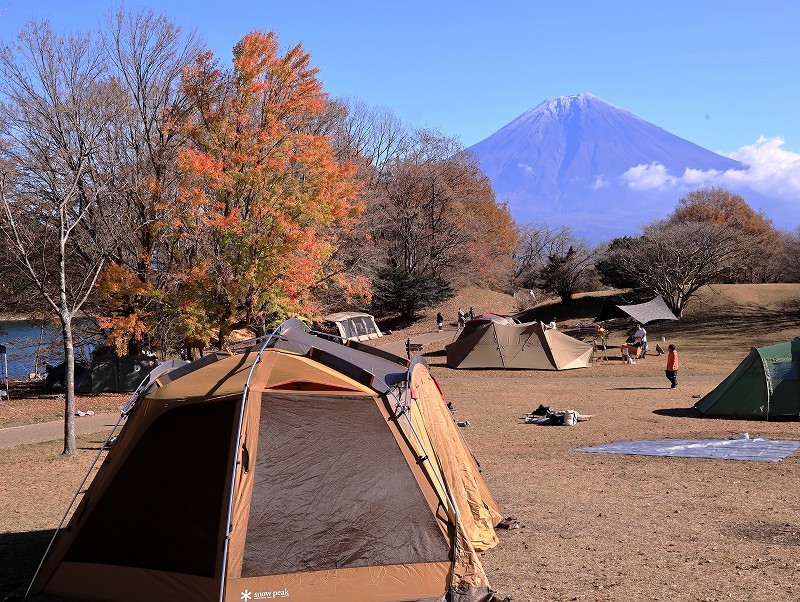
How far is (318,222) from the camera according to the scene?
25.2 metres

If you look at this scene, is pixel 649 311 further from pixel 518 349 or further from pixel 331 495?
pixel 331 495

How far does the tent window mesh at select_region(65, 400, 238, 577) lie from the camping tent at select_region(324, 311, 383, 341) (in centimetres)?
3490

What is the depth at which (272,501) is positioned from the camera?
276 inches

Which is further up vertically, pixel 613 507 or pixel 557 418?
pixel 613 507

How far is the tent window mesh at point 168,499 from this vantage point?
6898mm

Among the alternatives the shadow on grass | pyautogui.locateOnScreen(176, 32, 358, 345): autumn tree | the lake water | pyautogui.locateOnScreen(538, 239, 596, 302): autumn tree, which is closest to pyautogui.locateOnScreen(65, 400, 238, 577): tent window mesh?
the shadow on grass

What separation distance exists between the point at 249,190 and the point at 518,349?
1356 centimetres

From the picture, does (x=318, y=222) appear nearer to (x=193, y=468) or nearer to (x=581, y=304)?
(x=193, y=468)

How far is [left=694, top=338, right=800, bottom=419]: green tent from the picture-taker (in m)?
17.8

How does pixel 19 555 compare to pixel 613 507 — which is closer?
pixel 19 555

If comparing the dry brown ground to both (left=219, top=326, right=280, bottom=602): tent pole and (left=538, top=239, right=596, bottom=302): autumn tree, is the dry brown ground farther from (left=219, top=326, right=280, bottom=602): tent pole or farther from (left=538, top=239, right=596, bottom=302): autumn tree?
(left=538, top=239, right=596, bottom=302): autumn tree

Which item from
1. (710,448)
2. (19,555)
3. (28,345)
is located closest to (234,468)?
(19,555)

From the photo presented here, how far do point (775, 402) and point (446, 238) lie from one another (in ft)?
132

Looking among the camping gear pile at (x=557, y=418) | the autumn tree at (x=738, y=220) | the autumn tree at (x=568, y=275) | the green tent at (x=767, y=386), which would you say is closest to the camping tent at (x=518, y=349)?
the camping gear pile at (x=557, y=418)
